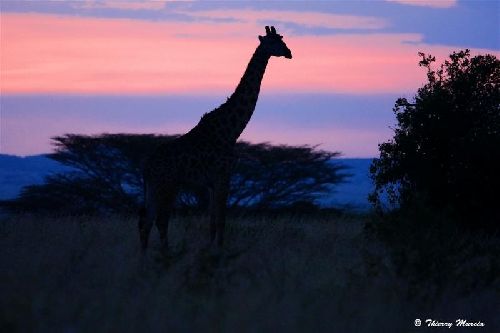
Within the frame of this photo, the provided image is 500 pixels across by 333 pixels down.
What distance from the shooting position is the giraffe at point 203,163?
11602mm

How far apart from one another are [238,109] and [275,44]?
3.57 feet

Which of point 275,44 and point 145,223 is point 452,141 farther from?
point 145,223

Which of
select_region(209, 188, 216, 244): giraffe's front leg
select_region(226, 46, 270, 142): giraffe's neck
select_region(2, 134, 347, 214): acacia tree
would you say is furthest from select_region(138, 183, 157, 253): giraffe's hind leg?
select_region(2, 134, 347, 214): acacia tree

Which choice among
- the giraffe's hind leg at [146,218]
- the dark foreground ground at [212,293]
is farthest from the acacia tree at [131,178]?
the dark foreground ground at [212,293]

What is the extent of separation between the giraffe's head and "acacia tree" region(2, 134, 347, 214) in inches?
425

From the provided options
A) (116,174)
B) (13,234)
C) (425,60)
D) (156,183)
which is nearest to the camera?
(156,183)

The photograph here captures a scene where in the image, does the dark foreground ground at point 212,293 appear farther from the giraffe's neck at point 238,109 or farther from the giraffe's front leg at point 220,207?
the giraffe's neck at point 238,109

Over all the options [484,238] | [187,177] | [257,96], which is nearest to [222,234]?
[187,177]

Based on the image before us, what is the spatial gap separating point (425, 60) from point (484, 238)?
289 cm

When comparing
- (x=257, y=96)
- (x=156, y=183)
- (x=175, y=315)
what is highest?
(x=257, y=96)

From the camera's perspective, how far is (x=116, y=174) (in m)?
24.7

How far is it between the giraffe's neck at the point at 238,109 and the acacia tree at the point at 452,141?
7.49 feet

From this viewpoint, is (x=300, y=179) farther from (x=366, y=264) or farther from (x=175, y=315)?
(x=175, y=315)

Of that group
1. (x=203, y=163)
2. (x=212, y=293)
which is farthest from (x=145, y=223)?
(x=212, y=293)
